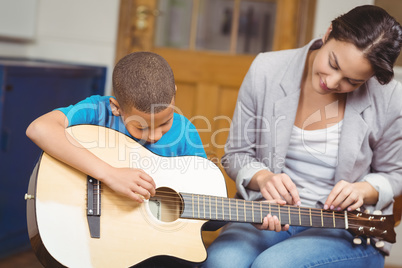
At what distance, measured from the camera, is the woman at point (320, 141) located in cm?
118

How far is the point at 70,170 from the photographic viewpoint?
1.10 meters

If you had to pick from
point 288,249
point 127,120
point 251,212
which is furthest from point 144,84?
point 288,249

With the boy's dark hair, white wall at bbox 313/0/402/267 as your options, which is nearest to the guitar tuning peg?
the boy's dark hair

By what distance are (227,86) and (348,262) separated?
1.61m

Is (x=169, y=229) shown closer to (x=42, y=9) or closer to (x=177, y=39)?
(x=177, y=39)

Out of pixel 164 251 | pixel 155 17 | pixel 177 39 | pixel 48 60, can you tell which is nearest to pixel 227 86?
pixel 177 39

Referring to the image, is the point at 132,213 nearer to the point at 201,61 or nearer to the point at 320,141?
the point at 320,141

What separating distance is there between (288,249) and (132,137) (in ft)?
1.57

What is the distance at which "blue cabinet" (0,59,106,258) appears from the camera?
2.02m

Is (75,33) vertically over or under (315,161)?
over

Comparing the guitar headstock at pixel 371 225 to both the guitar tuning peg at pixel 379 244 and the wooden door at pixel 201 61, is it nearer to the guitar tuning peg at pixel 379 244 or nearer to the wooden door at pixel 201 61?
the guitar tuning peg at pixel 379 244

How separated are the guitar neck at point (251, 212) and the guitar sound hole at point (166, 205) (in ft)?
0.11

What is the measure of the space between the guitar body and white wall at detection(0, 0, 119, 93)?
1.58 meters

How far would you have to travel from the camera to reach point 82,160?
42.4 inches
